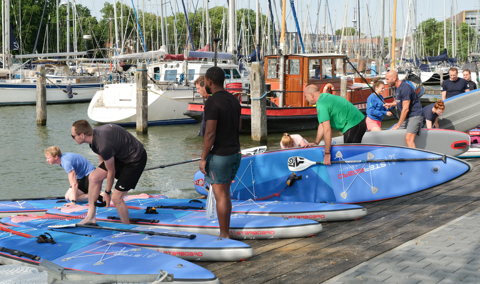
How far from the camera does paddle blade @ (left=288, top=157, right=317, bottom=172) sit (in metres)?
7.48

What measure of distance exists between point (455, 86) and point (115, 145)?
28.8ft

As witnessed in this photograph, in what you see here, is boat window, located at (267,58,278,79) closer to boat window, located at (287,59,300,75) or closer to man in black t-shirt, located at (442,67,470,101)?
boat window, located at (287,59,300,75)

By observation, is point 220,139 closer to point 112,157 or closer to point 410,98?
point 112,157

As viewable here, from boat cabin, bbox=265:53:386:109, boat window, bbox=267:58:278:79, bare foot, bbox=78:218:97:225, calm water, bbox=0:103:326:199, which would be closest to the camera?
bare foot, bbox=78:218:97:225

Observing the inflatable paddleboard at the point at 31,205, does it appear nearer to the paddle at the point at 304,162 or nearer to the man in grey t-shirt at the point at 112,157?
the man in grey t-shirt at the point at 112,157

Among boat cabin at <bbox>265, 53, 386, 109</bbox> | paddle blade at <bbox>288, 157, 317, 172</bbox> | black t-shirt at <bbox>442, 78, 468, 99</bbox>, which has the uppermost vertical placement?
boat cabin at <bbox>265, 53, 386, 109</bbox>

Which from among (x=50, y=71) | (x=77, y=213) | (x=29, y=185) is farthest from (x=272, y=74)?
(x=50, y=71)

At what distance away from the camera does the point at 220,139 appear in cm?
517

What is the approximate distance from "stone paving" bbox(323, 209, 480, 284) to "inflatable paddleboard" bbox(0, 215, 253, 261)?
41.6 inches

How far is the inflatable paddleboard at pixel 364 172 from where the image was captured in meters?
7.16

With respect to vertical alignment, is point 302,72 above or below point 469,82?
above

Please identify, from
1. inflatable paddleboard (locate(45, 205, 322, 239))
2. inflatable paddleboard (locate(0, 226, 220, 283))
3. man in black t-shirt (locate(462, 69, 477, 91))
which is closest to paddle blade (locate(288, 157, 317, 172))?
inflatable paddleboard (locate(45, 205, 322, 239))

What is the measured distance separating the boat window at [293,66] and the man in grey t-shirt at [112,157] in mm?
12706

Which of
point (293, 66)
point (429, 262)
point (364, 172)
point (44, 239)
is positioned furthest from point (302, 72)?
point (429, 262)
